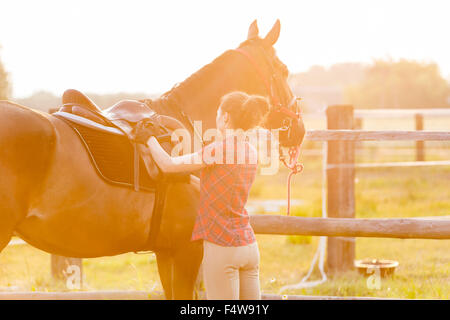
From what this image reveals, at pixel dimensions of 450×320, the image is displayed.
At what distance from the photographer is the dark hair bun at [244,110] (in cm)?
281

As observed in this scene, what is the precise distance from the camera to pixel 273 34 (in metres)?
3.98

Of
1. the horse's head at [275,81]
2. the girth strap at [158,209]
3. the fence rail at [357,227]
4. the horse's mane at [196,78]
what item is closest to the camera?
the girth strap at [158,209]

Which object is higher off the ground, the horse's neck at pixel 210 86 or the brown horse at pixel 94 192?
the horse's neck at pixel 210 86

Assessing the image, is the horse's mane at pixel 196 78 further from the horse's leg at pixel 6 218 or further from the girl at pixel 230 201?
the horse's leg at pixel 6 218

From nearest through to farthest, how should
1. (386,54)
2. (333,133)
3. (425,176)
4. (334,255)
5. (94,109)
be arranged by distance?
(94,109), (333,133), (334,255), (425,176), (386,54)

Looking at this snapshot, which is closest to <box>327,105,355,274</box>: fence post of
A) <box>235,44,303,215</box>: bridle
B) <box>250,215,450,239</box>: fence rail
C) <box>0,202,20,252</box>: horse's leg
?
<box>250,215,450,239</box>: fence rail

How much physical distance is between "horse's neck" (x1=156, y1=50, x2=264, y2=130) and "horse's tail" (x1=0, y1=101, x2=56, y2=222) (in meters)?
0.95

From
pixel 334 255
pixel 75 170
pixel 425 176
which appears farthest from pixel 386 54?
pixel 75 170

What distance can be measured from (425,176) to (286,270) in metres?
6.61

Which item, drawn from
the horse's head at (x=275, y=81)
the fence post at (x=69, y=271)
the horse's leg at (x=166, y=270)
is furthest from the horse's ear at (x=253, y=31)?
the fence post at (x=69, y=271)

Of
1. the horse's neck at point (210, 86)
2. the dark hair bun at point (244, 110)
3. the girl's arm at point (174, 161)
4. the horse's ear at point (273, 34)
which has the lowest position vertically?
the girl's arm at point (174, 161)

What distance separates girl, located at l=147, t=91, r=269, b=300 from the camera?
9.21ft

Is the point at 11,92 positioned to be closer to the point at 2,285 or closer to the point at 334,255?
the point at 2,285

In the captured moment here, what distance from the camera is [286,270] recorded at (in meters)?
6.65
